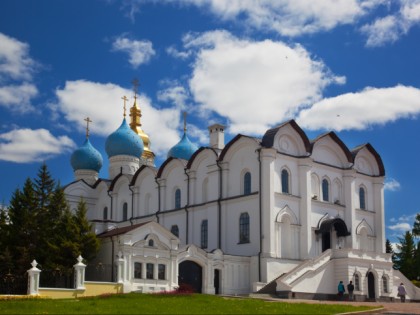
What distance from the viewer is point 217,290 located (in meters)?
37.2

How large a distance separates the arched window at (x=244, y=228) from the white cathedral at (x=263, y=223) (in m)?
0.06

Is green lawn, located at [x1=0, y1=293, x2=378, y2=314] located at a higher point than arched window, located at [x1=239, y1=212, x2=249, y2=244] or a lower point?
lower

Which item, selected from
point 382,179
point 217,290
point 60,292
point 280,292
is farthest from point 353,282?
point 60,292

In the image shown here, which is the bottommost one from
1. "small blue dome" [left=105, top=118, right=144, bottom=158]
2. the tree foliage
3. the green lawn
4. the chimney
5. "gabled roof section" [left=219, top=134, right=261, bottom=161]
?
the green lawn

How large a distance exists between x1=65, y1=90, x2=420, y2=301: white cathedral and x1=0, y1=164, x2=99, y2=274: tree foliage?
2.11 metres

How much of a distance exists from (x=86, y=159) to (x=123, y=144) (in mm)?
3873

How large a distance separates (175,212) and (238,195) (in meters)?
6.70

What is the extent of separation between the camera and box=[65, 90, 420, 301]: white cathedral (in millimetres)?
35875

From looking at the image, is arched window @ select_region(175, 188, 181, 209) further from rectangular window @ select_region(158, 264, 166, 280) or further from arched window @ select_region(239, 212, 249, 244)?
rectangular window @ select_region(158, 264, 166, 280)

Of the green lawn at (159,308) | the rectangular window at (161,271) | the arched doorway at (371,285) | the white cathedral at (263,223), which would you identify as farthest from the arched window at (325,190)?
the green lawn at (159,308)

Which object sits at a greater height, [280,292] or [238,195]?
[238,195]

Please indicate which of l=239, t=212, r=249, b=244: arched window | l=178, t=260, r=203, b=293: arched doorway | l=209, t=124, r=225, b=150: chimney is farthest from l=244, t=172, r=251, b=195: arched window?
l=178, t=260, r=203, b=293: arched doorway

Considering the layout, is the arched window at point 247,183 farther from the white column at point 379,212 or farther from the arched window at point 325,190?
the white column at point 379,212

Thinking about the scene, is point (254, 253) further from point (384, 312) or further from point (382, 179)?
point (384, 312)
